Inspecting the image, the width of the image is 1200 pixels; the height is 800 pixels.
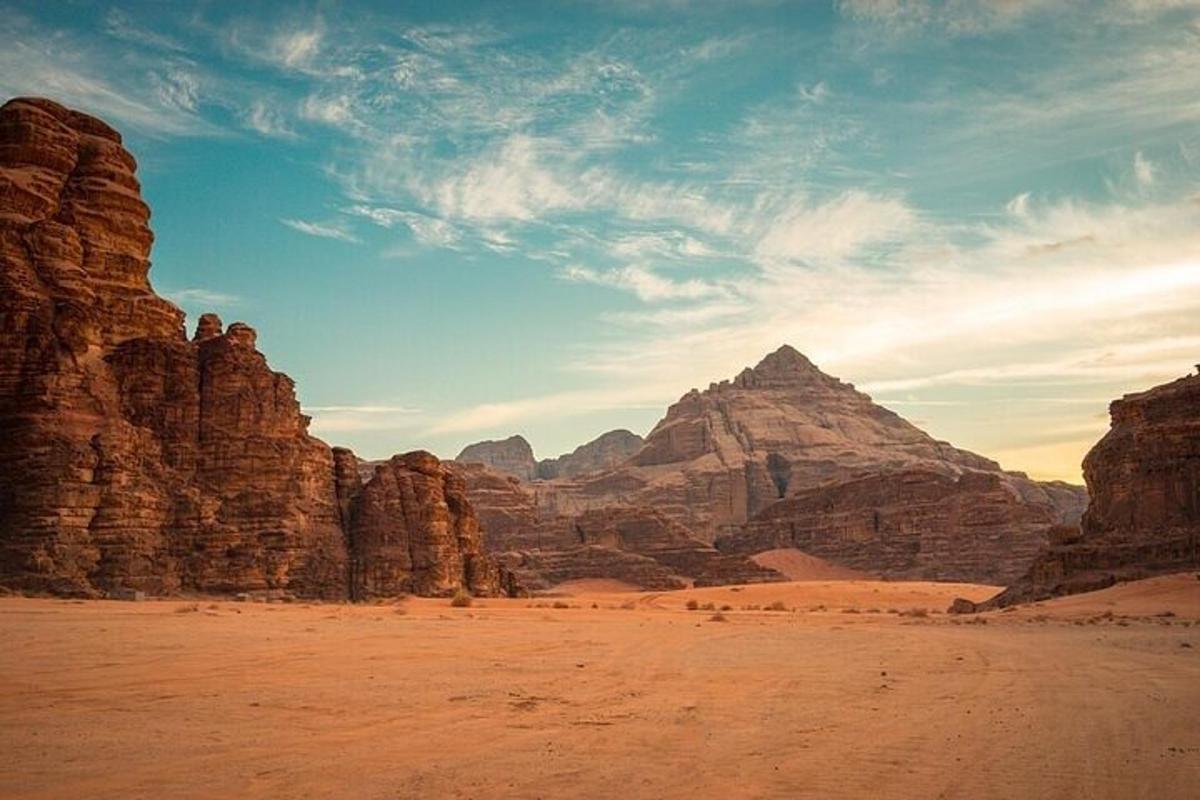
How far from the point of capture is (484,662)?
1213 centimetres

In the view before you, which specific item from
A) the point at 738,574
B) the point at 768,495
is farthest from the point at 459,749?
the point at 768,495

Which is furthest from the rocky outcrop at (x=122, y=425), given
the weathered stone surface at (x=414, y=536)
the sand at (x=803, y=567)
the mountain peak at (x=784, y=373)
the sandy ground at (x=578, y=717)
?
the mountain peak at (x=784, y=373)

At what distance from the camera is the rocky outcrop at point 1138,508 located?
111 feet

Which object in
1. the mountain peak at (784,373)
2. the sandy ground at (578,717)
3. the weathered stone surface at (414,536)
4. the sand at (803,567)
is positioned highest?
the mountain peak at (784,373)

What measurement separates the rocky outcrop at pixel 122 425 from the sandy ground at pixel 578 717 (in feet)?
52.1

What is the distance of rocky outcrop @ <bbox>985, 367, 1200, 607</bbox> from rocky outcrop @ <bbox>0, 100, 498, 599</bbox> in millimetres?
26220

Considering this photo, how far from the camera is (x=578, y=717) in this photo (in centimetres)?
802

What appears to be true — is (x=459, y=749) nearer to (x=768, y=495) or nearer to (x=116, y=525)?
(x=116, y=525)

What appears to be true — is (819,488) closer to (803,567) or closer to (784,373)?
(803,567)

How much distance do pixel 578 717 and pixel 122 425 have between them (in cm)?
2941

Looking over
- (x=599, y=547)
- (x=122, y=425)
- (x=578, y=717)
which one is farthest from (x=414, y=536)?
(x=599, y=547)

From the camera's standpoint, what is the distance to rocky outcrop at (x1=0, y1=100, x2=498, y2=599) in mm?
29562

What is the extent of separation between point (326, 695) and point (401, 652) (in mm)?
4248

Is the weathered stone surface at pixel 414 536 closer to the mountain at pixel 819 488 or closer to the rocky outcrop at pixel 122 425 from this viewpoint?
the rocky outcrop at pixel 122 425
